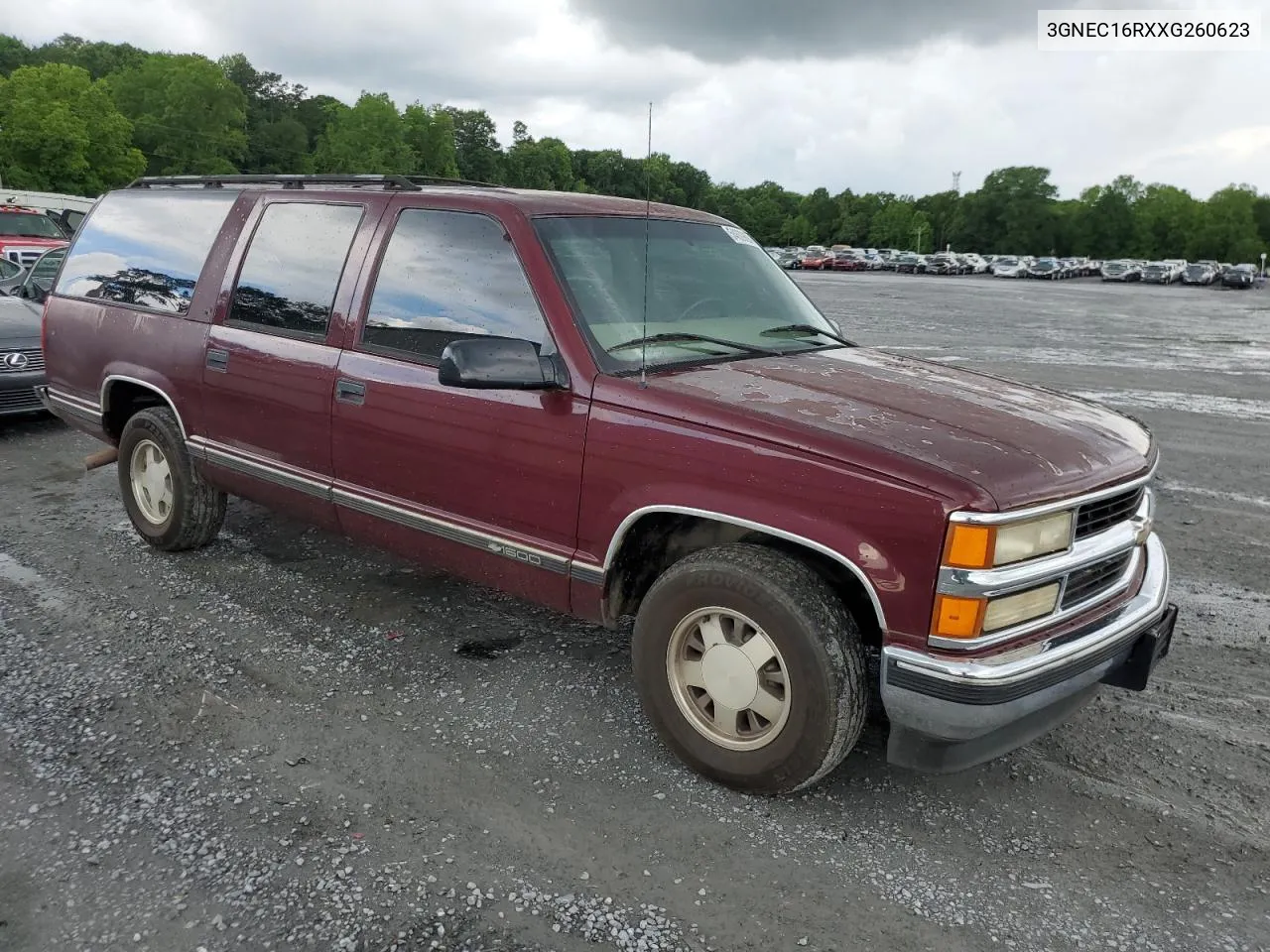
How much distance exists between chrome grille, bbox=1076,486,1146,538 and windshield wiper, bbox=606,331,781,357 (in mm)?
1329

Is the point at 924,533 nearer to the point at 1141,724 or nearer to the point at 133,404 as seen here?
the point at 1141,724

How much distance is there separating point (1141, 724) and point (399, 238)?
11.4 feet

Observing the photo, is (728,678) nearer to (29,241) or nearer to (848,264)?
(29,241)

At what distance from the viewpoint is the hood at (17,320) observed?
A: 8258 millimetres

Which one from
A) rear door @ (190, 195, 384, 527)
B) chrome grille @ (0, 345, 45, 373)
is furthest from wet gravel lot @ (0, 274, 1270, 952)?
chrome grille @ (0, 345, 45, 373)

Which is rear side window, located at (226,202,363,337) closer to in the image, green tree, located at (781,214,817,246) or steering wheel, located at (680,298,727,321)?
steering wheel, located at (680,298,727,321)

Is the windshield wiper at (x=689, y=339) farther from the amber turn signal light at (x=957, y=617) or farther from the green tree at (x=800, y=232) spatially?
the green tree at (x=800, y=232)

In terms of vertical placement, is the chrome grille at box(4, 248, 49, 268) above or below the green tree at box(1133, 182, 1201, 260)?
below

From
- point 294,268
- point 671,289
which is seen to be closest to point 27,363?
point 294,268

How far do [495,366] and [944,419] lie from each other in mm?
1463

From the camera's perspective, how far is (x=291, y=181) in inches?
184

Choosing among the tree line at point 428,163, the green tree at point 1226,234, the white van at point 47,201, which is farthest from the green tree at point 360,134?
the green tree at point 1226,234

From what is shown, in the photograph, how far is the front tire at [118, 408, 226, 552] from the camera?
5.07m

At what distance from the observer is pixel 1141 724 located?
12.4 ft
